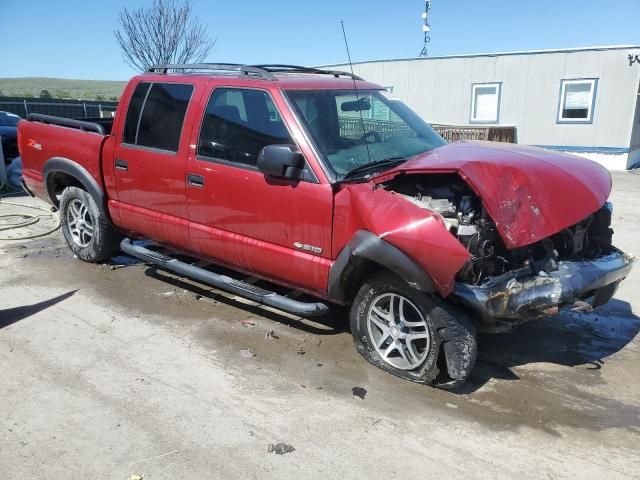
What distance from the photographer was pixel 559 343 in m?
4.52

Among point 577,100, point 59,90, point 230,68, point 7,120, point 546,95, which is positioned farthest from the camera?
point 59,90

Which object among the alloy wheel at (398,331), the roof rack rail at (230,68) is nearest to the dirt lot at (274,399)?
the alloy wheel at (398,331)

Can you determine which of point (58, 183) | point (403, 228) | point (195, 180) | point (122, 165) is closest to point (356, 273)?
point (403, 228)

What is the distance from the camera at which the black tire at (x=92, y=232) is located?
5875 mm

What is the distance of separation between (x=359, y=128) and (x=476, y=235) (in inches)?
57.6

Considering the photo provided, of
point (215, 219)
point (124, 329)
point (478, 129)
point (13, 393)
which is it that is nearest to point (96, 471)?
point (13, 393)

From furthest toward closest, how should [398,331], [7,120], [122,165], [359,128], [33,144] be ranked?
1. [7,120]
2. [33,144]
3. [122,165]
4. [359,128]
5. [398,331]

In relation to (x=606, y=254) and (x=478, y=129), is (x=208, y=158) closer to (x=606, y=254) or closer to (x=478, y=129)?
(x=606, y=254)

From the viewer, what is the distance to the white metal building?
16.9 m

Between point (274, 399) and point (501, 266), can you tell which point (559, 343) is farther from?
point (274, 399)

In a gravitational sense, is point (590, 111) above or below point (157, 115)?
below

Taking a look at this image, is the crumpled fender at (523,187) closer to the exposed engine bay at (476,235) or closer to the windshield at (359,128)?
the exposed engine bay at (476,235)

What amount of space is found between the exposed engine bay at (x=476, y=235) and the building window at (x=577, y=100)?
15548 millimetres

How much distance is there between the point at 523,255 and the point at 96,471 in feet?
9.62
